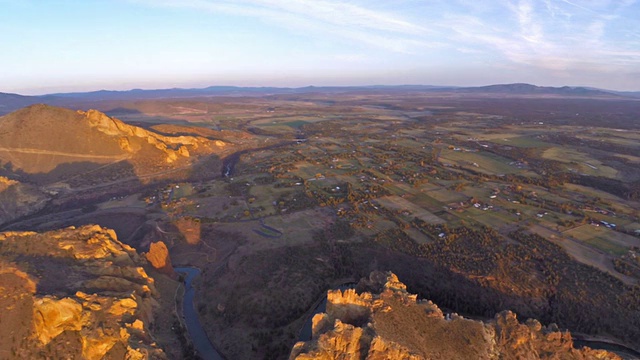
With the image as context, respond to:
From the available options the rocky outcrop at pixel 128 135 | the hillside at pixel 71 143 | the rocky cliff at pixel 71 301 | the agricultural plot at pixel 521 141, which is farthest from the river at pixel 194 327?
the agricultural plot at pixel 521 141

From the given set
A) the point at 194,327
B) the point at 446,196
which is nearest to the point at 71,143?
the point at 194,327

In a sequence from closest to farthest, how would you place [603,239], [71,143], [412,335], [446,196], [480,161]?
[412,335]
[603,239]
[446,196]
[71,143]
[480,161]

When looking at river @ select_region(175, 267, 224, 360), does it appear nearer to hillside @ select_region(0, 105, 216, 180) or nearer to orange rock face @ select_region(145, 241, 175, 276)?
orange rock face @ select_region(145, 241, 175, 276)

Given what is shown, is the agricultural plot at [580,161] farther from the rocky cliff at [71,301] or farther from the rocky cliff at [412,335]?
the rocky cliff at [71,301]

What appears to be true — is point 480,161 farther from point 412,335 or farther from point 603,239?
point 412,335

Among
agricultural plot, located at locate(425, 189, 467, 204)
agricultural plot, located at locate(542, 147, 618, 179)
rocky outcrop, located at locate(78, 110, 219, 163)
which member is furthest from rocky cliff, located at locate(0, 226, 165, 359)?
agricultural plot, located at locate(542, 147, 618, 179)

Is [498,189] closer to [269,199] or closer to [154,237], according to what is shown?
[269,199]
